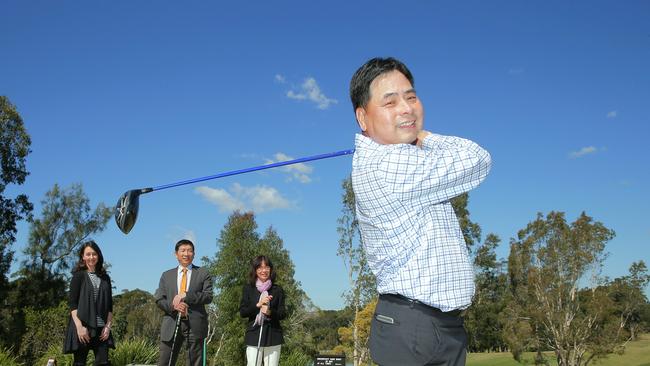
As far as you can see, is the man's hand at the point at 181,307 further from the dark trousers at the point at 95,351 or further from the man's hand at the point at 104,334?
the dark trousers at the point at 95,351

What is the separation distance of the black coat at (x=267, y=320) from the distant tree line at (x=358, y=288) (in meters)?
17.4

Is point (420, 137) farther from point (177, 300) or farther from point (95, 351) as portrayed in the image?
point (95, 351)

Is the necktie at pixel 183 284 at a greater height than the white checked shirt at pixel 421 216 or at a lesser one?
greater

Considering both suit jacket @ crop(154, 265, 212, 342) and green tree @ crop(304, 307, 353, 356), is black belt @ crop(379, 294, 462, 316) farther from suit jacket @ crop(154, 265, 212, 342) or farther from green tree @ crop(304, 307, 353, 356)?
green tree @ crop(304, 307, 353, 356)

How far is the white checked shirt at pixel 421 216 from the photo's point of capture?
2094 millimetres

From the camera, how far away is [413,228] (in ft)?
7.13

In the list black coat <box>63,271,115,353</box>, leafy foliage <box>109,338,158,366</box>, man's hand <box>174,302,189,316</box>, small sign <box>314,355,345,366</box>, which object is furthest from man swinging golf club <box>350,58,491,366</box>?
leafy foliage <box>109,338,158,366</box>

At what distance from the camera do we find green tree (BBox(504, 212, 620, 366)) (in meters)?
34.8

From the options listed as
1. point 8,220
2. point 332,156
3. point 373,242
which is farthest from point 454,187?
point 8,220

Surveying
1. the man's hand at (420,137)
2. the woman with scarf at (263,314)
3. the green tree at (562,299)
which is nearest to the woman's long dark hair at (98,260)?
the woman with scarf at (263,314)

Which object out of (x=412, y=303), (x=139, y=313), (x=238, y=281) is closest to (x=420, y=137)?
(x=412, y=303)

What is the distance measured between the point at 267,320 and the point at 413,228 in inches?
212

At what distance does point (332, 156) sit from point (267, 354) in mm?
4420

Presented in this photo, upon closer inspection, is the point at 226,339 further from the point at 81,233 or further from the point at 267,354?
the point at 267,354
